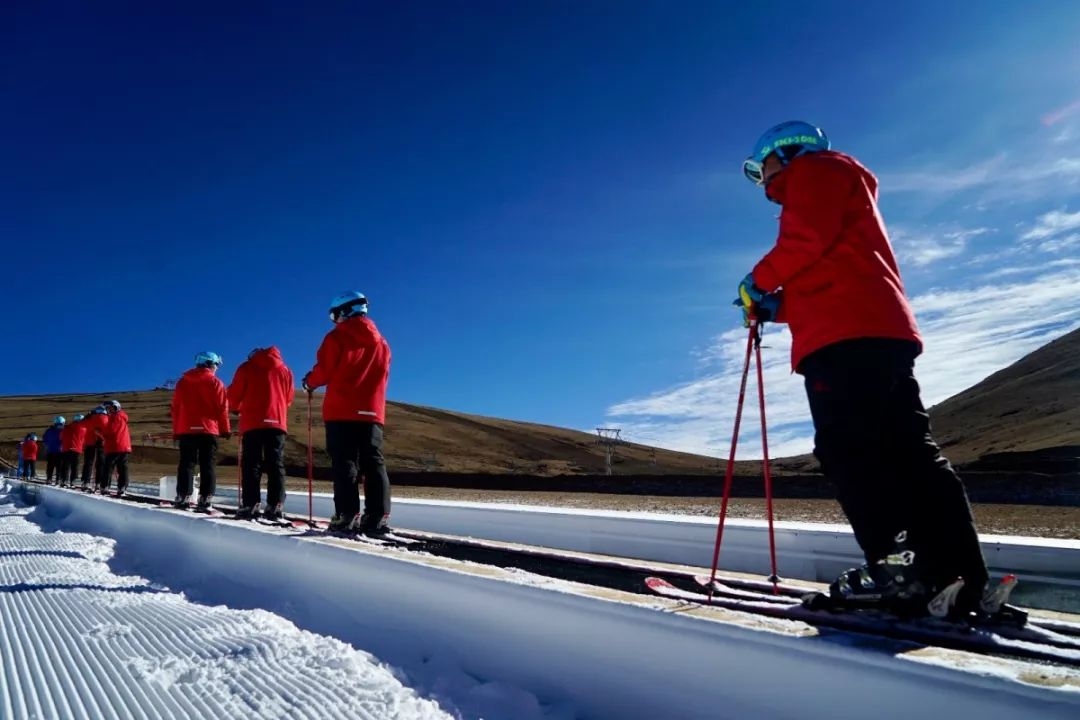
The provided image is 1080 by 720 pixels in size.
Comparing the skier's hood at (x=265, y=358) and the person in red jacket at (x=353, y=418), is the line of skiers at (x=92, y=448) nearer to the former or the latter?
the skier's hood at (x=265, y=358)

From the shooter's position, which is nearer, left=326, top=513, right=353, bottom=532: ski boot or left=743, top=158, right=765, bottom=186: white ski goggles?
left=743, top=158, right=765, bottom=186: white ski goggles

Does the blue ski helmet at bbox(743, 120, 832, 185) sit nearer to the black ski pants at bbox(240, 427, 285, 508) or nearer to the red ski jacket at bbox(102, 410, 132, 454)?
the black ski pants at bbox(240, 427, 285, 508)

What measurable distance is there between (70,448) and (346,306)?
22.2 meters

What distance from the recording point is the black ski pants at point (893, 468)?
2.45m

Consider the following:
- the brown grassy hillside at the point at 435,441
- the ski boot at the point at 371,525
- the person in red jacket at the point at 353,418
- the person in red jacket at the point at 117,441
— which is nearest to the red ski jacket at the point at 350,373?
the person in red jacket at the point at 353,418

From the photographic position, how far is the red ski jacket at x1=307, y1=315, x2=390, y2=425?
20.3 feet

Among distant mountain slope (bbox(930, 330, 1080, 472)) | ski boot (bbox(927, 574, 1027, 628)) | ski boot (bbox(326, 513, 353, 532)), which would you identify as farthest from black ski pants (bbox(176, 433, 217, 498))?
distant mountain slope (bbox(930, 330, 1080, 472))

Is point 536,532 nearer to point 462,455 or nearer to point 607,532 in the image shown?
point 607,532

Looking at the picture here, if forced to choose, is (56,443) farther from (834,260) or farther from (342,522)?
(834,260)

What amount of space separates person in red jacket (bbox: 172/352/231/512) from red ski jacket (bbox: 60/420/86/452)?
15409mm

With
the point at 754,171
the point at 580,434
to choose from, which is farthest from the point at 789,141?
the point at 580,434

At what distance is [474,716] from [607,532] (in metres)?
4.03

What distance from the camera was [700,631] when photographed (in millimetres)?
2195

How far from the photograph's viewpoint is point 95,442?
20.6 meters
